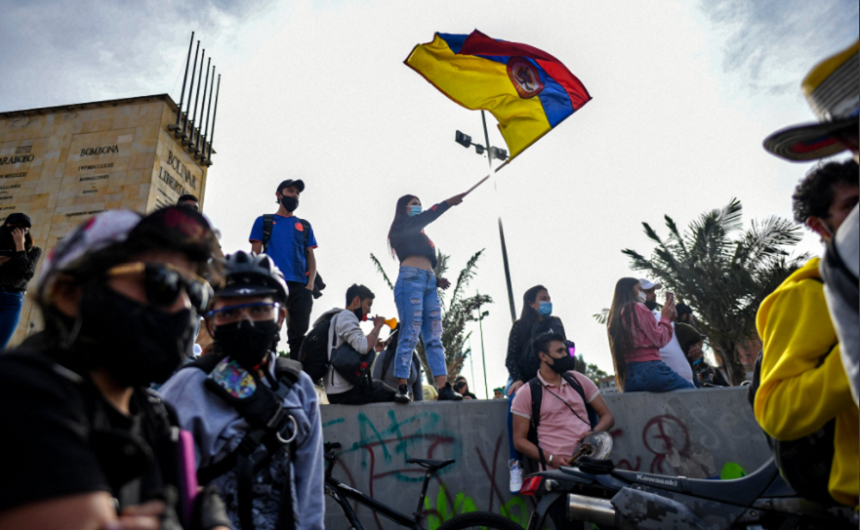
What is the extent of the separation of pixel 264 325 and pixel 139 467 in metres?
1.32

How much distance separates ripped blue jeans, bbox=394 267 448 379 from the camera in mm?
5270

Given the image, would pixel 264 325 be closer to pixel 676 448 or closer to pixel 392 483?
pixel 392 483

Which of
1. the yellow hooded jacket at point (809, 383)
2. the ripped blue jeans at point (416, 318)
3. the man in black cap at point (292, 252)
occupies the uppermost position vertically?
the man in black cap at point (292, 252)

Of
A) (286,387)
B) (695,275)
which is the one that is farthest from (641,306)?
(695,275)

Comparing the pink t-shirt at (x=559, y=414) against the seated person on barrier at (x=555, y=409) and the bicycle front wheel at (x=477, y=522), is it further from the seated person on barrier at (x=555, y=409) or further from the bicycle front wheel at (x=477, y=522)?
the bicycle front wheel at (x=477, y=522)

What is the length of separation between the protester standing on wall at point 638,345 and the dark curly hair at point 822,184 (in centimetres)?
308

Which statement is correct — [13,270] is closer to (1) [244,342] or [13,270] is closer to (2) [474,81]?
(1) [244,342]

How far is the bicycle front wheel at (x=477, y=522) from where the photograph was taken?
3.55 meters

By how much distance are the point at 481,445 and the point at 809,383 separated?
3.38 m

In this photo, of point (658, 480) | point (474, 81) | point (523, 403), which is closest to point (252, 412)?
point (658, 480)

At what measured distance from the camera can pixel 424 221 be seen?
554 centimetres

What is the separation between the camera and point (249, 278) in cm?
220

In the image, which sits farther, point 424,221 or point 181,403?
point 424,221

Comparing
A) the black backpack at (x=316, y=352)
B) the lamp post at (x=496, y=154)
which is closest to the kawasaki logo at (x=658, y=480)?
the black backpack at (x=316, y=352)
